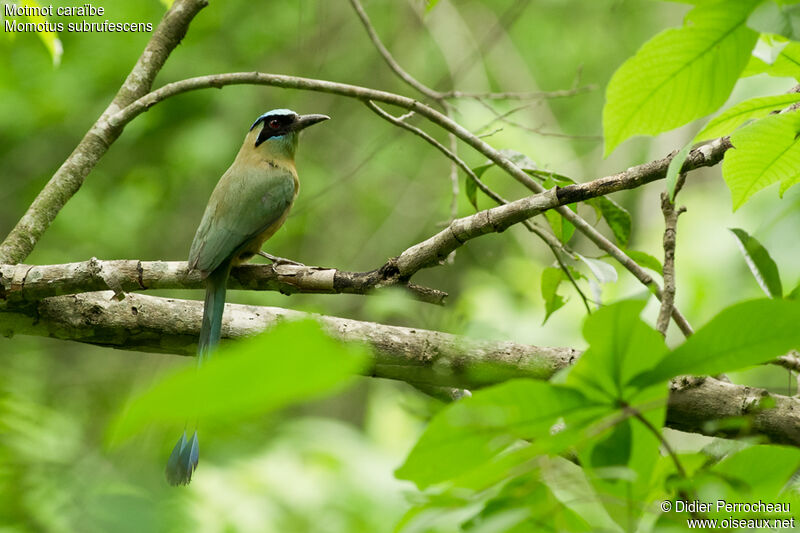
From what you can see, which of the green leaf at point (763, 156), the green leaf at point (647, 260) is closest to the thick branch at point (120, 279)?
the green leaf at point (647, 260)

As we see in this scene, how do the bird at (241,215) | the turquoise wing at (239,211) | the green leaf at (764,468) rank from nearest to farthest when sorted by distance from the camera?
the green leaf at (764,468), the bird at (241,215), the turquoise wing at (239,211)

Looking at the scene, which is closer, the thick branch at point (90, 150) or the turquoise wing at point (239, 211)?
the thick branch at point (90, 150)

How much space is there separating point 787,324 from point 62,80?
6532mm

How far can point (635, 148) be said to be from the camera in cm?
698

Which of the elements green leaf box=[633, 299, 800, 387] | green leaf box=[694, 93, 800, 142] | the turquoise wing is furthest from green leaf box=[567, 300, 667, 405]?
the turquoise wing

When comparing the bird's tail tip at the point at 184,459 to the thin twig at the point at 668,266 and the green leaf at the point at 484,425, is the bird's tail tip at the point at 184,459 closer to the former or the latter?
the thin twig at the point at 668,266

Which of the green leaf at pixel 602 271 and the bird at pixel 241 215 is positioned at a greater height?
the bird at pixel 241 215

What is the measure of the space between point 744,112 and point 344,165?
19.6 feet

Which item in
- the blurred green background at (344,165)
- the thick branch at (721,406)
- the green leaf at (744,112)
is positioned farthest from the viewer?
the blurred green background at (344,165)

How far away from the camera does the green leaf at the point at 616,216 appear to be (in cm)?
254

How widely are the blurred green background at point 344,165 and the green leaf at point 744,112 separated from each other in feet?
8.10

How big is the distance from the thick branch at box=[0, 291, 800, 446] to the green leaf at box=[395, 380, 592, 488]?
136cm

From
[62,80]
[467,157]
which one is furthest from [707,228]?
[62,80]

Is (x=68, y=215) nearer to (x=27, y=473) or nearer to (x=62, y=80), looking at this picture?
(x=62, y=80)
